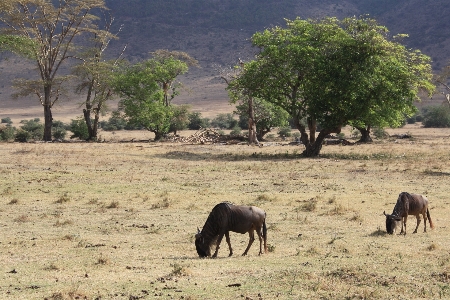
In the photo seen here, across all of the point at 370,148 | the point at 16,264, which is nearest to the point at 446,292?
the point at 16,264

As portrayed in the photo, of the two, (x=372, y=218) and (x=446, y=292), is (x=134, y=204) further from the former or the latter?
(x=446, y=292)

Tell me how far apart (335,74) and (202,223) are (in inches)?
847

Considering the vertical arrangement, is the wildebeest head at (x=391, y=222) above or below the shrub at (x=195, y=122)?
below

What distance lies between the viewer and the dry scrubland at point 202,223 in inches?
396

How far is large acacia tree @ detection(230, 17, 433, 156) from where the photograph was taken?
1394 inches

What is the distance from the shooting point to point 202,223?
16.8 metres

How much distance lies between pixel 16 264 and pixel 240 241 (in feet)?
16.1

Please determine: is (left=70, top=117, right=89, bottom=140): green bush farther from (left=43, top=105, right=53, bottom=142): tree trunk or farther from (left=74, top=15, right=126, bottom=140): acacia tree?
(left=43, top=105, right=53, bottom=142): tree trunk

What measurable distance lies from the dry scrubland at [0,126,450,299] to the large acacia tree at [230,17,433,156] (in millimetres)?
3835

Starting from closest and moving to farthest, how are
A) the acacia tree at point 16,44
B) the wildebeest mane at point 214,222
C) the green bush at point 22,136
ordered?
the wildebeest mane at point 214,222 → the acacia tree at point 16,44 → the green bush at point 22,136

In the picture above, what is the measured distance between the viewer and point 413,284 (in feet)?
32.9

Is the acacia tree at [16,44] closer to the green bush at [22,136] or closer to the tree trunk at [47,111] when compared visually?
the tree trunk at [47,111]

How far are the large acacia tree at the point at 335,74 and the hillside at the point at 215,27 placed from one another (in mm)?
62750

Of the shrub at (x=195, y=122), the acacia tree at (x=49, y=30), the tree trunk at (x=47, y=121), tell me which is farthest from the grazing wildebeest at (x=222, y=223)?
the shrub at (x=195, y=122)
